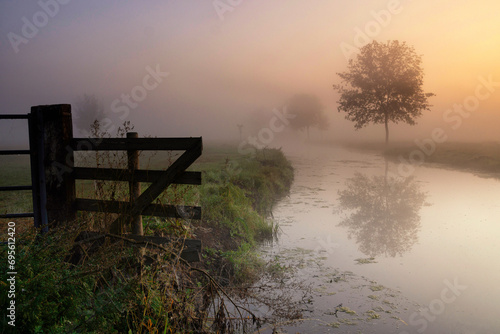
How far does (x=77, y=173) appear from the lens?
5664 millimetres

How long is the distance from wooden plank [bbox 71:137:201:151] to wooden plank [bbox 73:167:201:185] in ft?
1.06

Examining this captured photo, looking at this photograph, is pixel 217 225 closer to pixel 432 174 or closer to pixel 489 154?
pixel 432 174

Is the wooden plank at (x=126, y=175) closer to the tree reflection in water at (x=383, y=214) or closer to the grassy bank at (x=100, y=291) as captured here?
the grassy bank at (x=100, y=291)

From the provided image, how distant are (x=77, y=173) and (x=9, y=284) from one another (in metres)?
2.83

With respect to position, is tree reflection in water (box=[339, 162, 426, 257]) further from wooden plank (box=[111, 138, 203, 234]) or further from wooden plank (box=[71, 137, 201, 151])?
wooden plank (box=[71, 137, 201, 151])

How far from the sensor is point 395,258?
26.1 feet

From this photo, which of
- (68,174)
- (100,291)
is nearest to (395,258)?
(100,291)

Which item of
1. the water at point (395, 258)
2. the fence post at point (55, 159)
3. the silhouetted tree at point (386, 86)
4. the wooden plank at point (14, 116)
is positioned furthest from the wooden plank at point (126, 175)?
the silhouetted tree at point (386, 86)

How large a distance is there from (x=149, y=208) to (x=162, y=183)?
1.55 feet

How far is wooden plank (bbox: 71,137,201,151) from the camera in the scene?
197 inches

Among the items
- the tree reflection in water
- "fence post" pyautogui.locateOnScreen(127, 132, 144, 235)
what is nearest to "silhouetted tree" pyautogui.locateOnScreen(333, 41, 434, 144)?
the tree reflection in water

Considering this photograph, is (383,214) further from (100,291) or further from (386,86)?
(386,86)

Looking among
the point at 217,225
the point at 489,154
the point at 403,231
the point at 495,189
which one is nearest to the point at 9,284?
the point at 217,225

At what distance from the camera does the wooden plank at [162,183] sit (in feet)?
16.3
